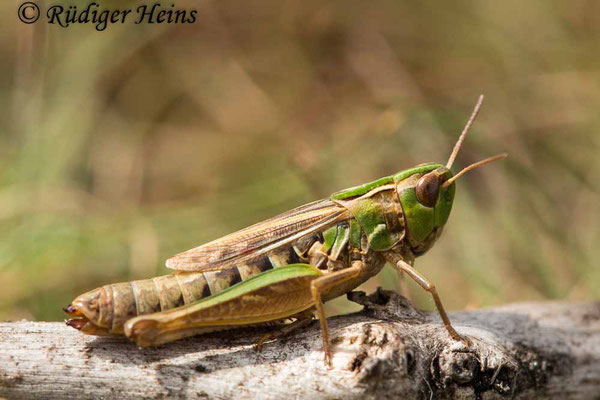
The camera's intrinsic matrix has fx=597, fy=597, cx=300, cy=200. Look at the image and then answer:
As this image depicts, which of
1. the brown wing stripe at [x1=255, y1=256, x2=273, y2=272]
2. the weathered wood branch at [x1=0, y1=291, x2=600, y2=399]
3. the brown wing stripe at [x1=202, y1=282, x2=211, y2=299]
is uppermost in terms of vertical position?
the brown wing stripe at [x1=255, y1=256, x2=273, y2=272]

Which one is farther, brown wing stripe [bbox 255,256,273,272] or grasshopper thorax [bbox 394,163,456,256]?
grasshopper thorax [bbox 394,163,456,256]

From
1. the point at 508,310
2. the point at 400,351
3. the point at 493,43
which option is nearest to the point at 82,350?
the point at 400,351

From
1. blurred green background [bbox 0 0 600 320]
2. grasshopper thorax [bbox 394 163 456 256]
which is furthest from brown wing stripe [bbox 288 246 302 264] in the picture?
blurred green background [bbox 0 0 600 320]

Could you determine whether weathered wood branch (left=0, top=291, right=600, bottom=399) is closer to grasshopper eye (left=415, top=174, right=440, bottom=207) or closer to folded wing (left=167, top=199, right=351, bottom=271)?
folded wing (left=167, top=199, right=351, bottom=271)

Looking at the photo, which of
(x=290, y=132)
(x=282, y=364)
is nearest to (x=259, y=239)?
(x=282, y=364)

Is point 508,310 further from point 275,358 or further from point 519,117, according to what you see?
point 519,117

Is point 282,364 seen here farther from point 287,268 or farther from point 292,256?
point 292,256

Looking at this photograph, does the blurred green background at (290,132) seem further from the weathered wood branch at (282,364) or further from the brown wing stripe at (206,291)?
the brown wing stripe at (206,291)
